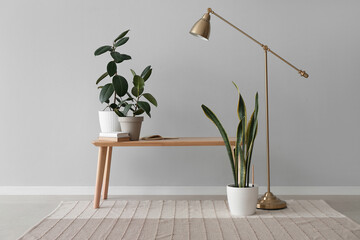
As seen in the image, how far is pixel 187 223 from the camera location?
7.18ft

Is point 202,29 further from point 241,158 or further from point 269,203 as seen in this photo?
point 269,203

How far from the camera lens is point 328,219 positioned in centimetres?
224

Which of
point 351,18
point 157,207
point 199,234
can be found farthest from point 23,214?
point 351,18

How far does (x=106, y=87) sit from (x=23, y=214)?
3.01 feet

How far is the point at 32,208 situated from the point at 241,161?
1367 mm

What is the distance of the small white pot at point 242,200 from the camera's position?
7.56 feet

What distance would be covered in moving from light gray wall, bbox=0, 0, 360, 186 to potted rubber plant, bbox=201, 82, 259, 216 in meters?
0.70

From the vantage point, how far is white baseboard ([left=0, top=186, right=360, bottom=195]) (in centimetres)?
307

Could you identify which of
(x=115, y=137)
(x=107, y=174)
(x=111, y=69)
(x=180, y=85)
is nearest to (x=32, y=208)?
(x=107, y=174)

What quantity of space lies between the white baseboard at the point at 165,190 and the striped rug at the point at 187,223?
15.8 inches

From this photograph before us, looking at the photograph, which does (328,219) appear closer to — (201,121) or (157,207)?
(157,207)

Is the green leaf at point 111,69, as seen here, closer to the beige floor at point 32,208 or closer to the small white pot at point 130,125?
the small white pot at point 130,125

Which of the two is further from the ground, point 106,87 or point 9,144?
point 106,87

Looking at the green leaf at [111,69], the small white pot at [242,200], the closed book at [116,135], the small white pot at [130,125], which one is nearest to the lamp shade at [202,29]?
the green leaf at [111,69]
